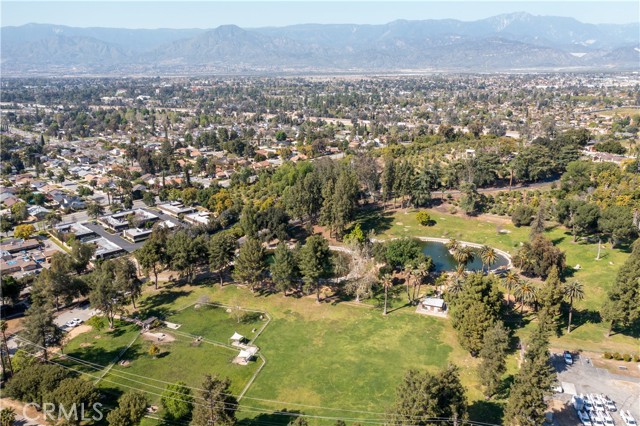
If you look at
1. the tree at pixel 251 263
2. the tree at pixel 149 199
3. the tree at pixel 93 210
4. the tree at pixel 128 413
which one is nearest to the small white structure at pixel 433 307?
the tree at pixel 251 263

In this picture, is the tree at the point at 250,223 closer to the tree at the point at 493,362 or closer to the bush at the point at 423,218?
the bush at the point at 423,218

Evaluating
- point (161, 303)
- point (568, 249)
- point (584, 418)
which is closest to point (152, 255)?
point (161, 303)

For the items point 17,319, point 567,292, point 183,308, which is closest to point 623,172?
point 567,292

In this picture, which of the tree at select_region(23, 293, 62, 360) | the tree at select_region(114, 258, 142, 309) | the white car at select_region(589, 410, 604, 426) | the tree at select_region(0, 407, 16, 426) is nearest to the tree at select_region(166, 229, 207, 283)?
the tree at select_region(114, 258, 142, 309)

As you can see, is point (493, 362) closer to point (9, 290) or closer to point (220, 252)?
point (220, 252)

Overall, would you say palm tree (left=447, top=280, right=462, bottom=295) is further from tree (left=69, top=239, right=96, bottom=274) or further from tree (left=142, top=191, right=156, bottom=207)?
tree (left=142, top=191, right=156, bottom=207)

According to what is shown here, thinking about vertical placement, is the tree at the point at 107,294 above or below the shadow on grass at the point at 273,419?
above
